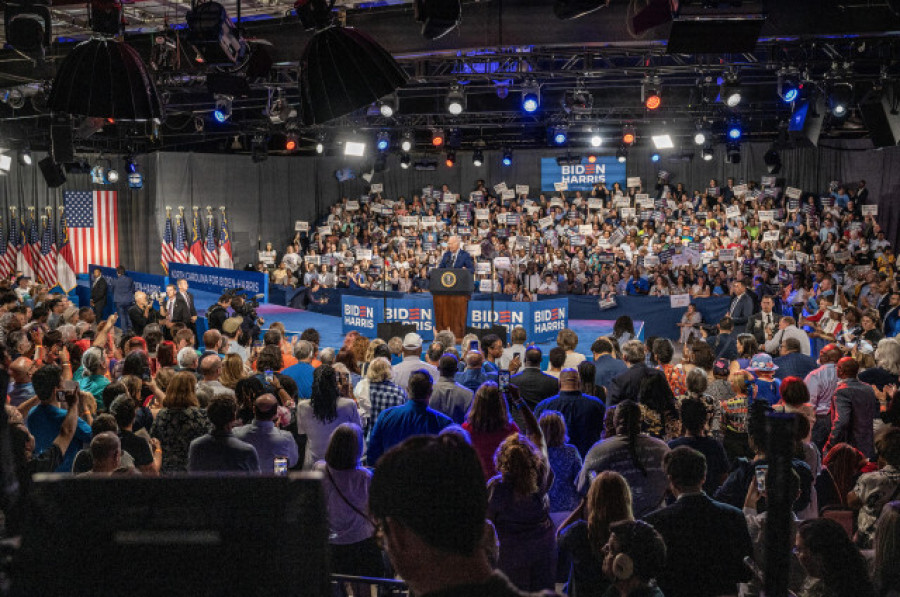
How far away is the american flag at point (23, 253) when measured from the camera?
70.9ft

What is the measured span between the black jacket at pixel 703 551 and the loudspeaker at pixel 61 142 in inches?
510

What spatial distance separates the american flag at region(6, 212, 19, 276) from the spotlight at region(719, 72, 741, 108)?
712 inches

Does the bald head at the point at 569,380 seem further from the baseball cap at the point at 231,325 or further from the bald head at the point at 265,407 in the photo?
the baseball cap at the point at 231,325

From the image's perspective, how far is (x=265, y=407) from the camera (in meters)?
4.77

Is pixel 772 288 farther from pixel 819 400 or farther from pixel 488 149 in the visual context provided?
pixel 819 400

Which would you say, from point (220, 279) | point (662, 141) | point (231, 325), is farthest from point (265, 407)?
point (662, 141)

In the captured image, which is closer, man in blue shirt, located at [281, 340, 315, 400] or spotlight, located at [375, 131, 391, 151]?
man in blue shirt, located at [281, 340, 315, 400]

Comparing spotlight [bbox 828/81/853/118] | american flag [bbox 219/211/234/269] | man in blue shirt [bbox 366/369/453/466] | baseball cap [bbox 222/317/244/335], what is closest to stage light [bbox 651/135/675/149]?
spotlight [bbox 828/81/853/118]

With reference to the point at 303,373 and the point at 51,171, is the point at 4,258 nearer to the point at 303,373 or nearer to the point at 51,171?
the point at 51,171

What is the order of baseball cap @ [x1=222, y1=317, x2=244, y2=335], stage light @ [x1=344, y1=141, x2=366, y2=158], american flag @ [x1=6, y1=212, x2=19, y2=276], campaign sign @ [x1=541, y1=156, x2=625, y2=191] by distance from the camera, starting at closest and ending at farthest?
1. baseball cap @ [x1=222, y1=317, x2=244, y2=335]
2. stage light @ [x1=344, y1=141, x2=366, y2=158]
3. american flag @ [x1=6, y1=212, x2=19, y2=276]
4. campaign sign @ [x1=541, y1=156, x2=625, y2=191]

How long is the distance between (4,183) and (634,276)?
16419 mm

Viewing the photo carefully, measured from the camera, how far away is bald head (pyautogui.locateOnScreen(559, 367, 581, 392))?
564cm

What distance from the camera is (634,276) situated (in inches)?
754

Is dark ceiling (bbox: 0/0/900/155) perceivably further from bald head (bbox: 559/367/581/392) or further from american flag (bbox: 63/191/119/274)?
bald head (bbox: 559/367/581/392)
